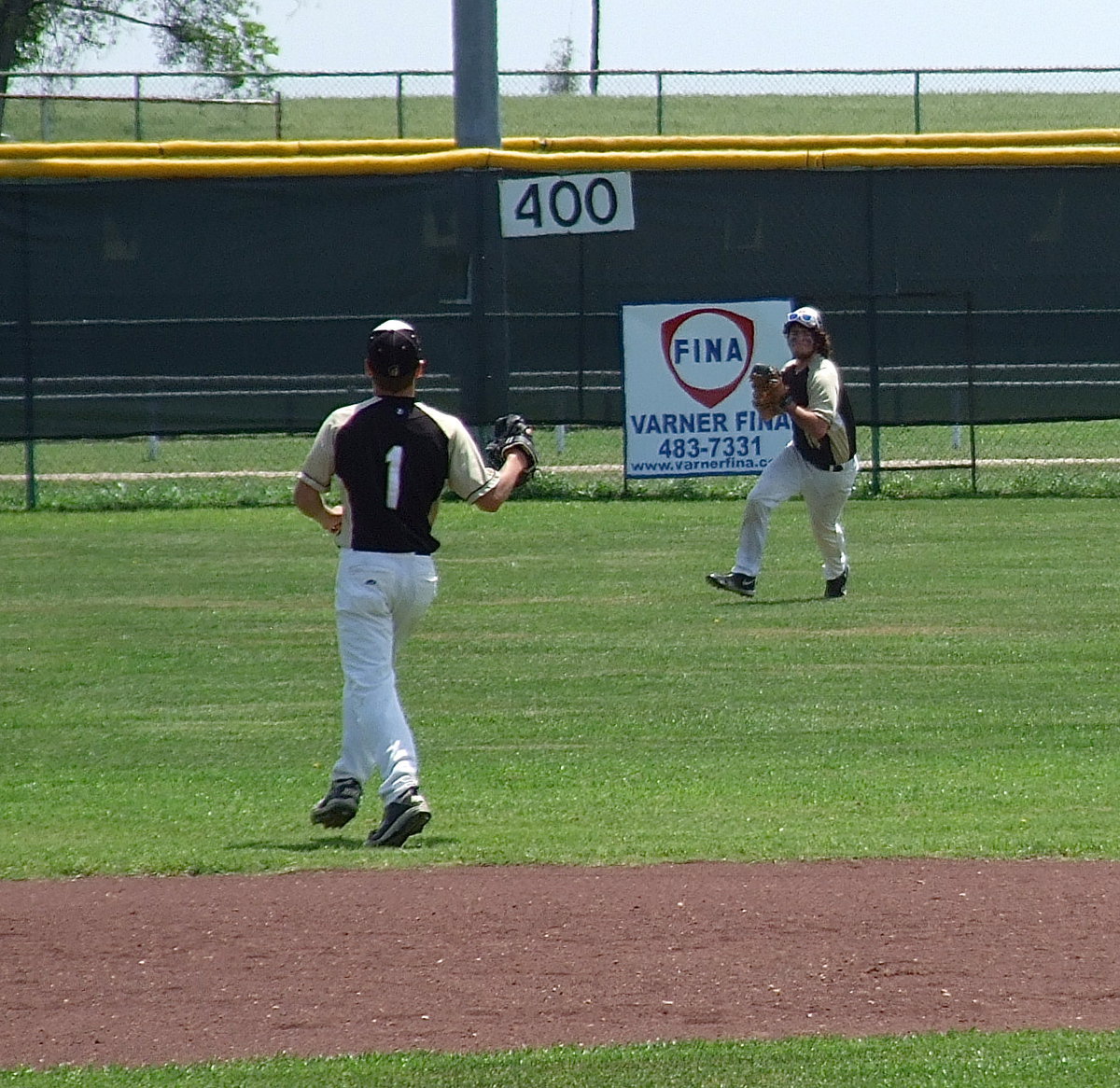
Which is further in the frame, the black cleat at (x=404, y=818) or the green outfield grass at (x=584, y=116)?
the green outfield grass at (x=584, y=116)

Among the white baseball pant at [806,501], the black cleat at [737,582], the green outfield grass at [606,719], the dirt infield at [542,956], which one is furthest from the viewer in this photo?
the black cleat at [737,582]

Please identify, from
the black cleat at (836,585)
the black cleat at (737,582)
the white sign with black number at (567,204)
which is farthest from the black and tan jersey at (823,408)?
the white sign with black number at (567,204)

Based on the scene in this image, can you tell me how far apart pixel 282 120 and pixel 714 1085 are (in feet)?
118

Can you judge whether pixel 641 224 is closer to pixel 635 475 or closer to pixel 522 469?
pixel 635 475

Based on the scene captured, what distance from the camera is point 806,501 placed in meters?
13.0

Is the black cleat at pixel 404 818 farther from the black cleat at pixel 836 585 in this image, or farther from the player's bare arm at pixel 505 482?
the black cleat at pixel 836 585

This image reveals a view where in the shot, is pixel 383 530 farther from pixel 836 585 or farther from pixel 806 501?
pixel 836 585

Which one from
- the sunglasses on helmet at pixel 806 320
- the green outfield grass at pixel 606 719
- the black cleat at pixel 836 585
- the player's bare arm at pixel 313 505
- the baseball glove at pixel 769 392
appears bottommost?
the green outfield grass at pixel 606 719

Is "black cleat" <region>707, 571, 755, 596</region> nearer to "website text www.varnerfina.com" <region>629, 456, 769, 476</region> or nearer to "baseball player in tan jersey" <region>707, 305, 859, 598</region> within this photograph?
"baseball player in tan jersey" <region>707, 305, 859, 598</region>

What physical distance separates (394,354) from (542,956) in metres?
2.24

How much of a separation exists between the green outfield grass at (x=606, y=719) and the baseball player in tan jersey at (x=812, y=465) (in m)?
0.29

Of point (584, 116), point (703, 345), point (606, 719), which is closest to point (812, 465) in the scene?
point (606, 719)

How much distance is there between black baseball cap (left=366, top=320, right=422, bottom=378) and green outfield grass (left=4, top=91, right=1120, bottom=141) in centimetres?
2798

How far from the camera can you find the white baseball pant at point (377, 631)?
6934 mm
